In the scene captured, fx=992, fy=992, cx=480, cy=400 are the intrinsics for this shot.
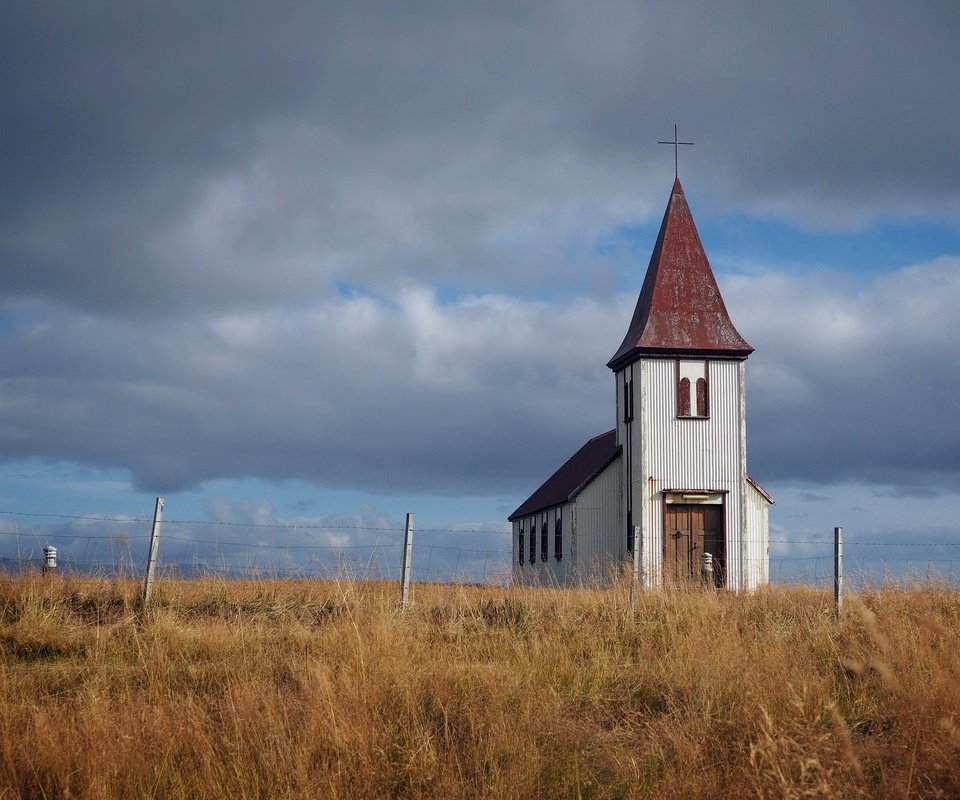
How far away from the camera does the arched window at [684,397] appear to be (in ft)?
99.2

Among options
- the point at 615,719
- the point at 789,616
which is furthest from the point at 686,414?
the point at 615,719

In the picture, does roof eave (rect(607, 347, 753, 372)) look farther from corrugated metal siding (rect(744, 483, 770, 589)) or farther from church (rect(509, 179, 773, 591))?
corrugated metal siding (rect(744, 483, 770, 589))

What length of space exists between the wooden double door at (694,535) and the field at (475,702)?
14.7 m

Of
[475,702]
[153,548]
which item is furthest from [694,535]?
[475,702]

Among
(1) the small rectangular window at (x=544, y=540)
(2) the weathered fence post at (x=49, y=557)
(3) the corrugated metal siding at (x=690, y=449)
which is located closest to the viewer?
(2) the weathered fence post at (x=49, y=557)

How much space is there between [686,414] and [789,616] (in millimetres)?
15625

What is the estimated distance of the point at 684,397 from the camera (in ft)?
99.3

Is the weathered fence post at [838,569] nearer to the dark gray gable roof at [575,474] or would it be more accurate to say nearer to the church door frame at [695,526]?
the church door frame at [695,526]

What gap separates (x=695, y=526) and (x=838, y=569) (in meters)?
14.2

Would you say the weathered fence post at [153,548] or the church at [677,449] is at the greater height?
the church at [677,449]

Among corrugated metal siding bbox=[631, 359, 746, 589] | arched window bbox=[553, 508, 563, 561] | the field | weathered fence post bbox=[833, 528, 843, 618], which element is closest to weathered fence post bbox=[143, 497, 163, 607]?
the field

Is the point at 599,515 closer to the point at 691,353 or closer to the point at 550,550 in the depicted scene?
the point at 550,550

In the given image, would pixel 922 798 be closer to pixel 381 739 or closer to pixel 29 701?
pixel 381 739

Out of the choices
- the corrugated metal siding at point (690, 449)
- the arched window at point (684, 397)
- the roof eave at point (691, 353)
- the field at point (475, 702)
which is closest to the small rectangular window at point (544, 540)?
the corrugated metal siding at point (690, 449)
